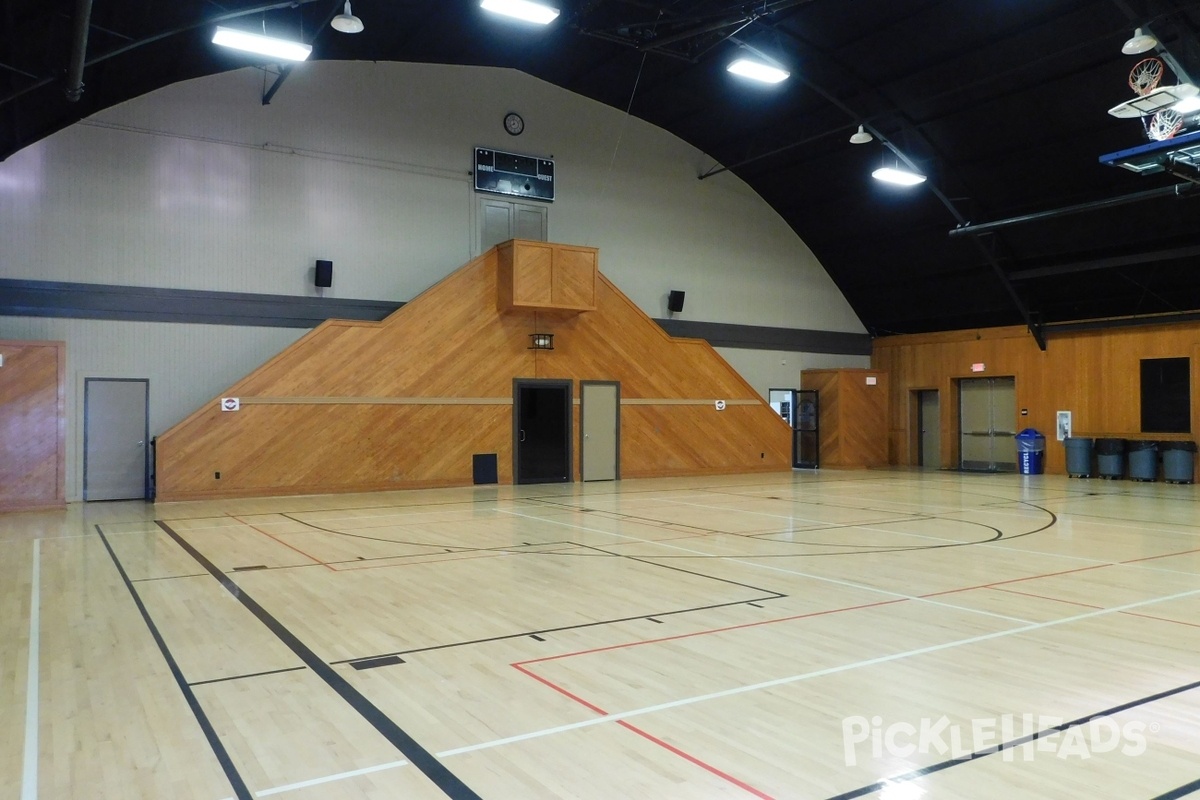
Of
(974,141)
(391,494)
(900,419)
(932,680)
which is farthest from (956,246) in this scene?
(932,680)

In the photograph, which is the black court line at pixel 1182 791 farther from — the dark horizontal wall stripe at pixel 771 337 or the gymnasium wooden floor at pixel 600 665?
the dark horizontal wall stripe at pixel 771 337

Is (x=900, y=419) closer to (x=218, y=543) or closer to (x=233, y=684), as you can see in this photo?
(x=218, y=543)

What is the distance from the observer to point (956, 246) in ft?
70.8

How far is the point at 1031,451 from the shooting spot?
71.8 feet

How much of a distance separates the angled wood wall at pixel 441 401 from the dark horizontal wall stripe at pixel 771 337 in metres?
1.25

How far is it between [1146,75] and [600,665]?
13884 mm

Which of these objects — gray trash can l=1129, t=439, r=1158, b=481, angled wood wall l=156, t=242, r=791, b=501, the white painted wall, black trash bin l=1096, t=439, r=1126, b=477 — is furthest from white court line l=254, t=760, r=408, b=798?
black trash bin l=1096, t=439, r=1126, b=477

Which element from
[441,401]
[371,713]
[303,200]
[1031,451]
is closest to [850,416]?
[1031,451]

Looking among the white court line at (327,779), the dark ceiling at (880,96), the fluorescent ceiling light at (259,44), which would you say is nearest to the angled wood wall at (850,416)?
the dark ceiling at (880,96)

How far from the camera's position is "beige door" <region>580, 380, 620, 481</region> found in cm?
1967

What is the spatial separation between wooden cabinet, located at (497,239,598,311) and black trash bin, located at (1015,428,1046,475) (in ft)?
39.1

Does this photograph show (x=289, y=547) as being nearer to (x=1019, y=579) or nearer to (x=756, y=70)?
(x=1019, y=579)

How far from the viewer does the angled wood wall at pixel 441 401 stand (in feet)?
51.6
